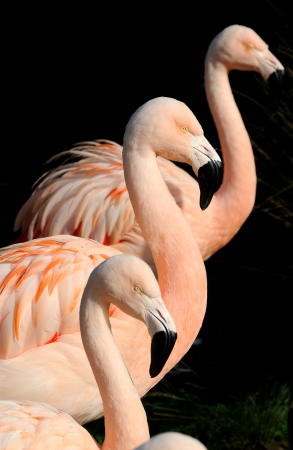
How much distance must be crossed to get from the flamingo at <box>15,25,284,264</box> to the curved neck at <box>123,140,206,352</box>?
0.69 metres

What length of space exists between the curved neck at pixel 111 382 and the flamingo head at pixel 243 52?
2.37 meters

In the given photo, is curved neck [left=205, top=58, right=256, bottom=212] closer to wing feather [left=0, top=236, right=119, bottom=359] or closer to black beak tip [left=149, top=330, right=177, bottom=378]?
wing feather [left=0, top=236, right=119, bottom=359]

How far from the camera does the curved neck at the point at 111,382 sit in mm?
3289

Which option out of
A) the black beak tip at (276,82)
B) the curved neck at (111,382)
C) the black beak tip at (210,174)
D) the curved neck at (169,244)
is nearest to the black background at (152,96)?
the black beak tip at (276,82)

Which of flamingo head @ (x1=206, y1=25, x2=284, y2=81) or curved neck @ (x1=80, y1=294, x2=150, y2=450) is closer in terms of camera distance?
curved neck @ (x1=80, y1=294, x2=150, y2=450)

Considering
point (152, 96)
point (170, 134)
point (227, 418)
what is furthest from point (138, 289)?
point (152, 96)

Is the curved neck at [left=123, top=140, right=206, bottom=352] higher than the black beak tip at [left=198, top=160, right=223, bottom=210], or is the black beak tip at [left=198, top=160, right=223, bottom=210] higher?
the black beak tip at [left=198, top=160, right=223, bottom=210]

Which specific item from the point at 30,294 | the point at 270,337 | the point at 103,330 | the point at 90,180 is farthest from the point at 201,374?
the point at 103,330

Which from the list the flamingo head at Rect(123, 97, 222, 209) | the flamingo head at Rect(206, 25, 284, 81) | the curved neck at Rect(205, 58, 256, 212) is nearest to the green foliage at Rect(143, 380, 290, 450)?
the curved neck at Rect(205, 58, 256, 212)

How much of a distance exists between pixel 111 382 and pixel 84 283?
0.80 metres

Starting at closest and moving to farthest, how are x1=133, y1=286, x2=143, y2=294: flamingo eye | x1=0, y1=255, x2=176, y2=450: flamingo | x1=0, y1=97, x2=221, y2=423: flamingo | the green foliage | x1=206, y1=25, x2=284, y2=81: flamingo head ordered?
x1=0, y1=255, x2=176, y2=450: flamingo, x1=133, y1=286, x2=143, y2=294: flamingo eye, x1=0, y1=97, x2=221, y2=423: flamingo, the green foliage, x1=206, y1=25, x2=284, y2=81: flamingo head

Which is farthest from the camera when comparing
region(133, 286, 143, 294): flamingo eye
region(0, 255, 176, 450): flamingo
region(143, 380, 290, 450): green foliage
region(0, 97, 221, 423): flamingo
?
region(143, 380, 290, 450): green foliage

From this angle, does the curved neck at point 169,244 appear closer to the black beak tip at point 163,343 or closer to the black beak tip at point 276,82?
the black beak tip at point 163,343

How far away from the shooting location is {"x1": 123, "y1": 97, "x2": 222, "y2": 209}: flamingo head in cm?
422
